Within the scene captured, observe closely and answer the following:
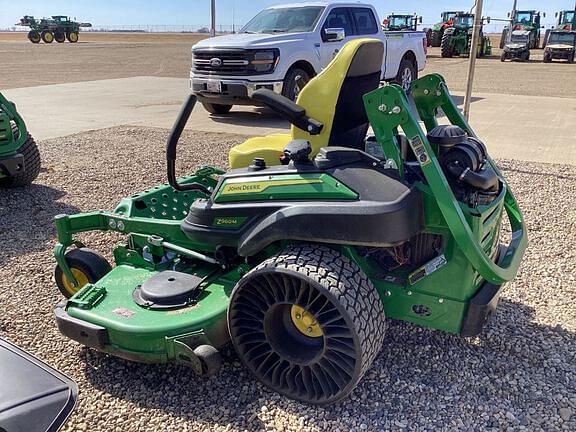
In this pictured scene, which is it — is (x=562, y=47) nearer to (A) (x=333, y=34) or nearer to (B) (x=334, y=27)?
(B) (x=334, y=27)

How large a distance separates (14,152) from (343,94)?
13.6 ft

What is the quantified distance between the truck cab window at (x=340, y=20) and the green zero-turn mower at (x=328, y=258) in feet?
26.5

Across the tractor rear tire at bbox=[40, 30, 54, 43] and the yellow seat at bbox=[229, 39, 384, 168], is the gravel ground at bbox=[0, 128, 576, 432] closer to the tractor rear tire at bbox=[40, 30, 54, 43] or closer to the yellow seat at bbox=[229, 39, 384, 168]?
the yellow seat at bbox=[229, 39, 384, 168]

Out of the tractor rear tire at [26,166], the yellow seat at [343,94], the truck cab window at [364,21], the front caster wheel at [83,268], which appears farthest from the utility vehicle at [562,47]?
the front caster wheel at [83,268]

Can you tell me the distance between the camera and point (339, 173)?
109 inches

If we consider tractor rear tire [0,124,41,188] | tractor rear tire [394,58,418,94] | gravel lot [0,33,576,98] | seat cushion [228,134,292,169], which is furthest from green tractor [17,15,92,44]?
seat cushion [228,134,292,169]

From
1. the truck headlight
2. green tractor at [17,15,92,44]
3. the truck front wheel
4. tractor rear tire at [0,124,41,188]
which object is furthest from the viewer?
green tractor at [17,15,92,44]

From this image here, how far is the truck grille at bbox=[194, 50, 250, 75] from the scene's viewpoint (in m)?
9.81

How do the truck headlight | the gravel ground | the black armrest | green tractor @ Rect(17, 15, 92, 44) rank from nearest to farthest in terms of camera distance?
the gravel ground → the black armrest → the truck headlight → green tractor @ Rect(17, 15, 92, 44)

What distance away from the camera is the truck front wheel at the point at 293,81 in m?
10.3

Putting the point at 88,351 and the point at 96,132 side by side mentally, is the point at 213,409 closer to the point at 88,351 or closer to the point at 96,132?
the point at 88,351

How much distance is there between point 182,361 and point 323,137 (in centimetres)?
138

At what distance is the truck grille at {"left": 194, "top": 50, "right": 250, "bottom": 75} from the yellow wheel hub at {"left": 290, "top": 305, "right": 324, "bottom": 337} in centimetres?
758

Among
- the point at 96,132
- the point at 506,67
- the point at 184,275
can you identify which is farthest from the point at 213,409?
the point at 506,67
